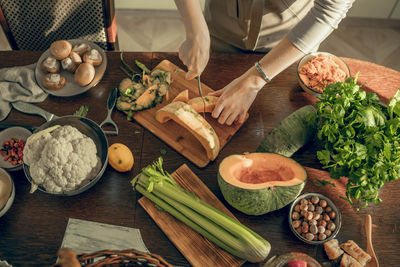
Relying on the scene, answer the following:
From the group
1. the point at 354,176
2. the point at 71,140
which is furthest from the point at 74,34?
the point at 354,176

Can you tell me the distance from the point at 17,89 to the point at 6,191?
1.61 feet

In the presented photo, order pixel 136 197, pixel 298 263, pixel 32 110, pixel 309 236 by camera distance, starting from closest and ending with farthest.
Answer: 1. pixel 298 263
2. pixel 309 236
3. pixel 136 197
4. pixel 32 110

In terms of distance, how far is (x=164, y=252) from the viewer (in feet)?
4.04

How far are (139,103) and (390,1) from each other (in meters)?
2.76

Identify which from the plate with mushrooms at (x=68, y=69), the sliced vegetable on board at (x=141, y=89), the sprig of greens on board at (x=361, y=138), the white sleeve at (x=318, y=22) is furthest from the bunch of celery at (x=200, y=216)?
the white sleeve at (x=318, y=22)

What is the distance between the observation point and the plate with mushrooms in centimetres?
146

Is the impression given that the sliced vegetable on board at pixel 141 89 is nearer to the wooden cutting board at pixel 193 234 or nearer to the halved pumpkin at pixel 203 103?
the halved pumpkin at pixel 203 103

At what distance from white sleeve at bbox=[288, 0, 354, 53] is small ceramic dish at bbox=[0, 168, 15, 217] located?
4.21ft

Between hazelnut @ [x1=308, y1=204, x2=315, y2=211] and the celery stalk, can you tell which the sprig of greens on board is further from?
the celery stalk

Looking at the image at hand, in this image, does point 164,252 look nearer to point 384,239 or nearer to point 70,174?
point 70,174

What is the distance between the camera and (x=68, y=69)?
149cm

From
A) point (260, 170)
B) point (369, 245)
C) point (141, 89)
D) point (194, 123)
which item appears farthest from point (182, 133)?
point (369, 245)

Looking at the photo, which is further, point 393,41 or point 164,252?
point 393,41

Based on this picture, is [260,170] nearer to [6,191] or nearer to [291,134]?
[291,134]
